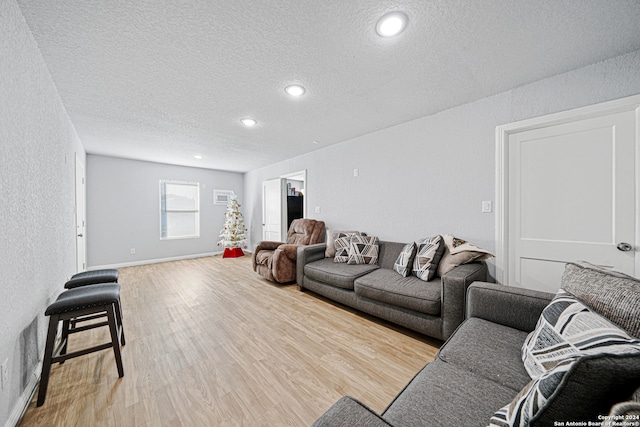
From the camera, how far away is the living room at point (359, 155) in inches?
53.1

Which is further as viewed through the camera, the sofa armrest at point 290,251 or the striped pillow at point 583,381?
the sofa armrest at point 290,251

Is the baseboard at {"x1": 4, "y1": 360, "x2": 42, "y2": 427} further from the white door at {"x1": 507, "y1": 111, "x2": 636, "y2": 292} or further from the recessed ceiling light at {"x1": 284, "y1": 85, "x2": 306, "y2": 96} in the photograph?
the white door at {"x1": 507, "y1": 111, "x2": 636, "y2": 292}

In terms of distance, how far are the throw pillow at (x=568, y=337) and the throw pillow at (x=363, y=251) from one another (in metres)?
1.99

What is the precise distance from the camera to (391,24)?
1457 millimetres

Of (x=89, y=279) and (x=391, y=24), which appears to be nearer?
(x=391, y=24)

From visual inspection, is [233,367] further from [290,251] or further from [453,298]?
[290,251]

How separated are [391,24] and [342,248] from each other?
2475 mm

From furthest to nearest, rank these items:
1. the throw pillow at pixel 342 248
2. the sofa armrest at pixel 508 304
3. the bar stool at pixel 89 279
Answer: the throw pillow at pixel 342 248, the bar stool at pixel 89 279, the sofa armrest at pixel 508 304

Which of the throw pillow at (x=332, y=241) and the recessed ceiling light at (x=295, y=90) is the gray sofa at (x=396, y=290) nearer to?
the throw pillow at (x=332, y=241)

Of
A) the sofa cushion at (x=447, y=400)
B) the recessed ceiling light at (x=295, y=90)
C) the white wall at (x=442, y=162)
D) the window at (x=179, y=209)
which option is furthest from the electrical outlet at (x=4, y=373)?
the window at (x=179, y=209)

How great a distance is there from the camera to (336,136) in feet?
12.0

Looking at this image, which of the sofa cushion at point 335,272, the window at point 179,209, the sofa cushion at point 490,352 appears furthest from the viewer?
the window at point 179,209

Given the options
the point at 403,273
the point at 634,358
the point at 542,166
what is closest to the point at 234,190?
the point at 403,273

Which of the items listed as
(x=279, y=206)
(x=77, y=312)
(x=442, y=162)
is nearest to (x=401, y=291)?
(x=442, y=162)
